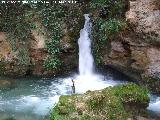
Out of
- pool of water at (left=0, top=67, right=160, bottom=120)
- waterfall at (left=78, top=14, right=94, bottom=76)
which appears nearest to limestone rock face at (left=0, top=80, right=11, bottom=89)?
pool of water at (left=0, top=67, right=160, bottom=120)

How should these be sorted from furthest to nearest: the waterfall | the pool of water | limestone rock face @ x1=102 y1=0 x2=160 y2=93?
1. the waterfall
2. limestone rock face @ x1=102 y1=0 x2=160 y2=93
3. the pool of water

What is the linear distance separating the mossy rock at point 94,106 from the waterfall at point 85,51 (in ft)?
16.8

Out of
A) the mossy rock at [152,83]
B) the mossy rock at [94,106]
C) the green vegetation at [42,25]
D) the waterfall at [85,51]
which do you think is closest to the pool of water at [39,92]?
the waterfall at [85,51]

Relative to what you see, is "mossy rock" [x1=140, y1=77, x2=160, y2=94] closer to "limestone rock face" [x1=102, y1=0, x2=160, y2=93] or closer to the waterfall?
"limestone rock face" [x1=102, y1=0, x2=160, y2=93]

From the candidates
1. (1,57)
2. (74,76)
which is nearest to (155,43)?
(74,76)

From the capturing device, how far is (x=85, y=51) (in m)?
15.1

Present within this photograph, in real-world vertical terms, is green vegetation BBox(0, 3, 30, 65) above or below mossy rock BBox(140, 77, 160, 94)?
above

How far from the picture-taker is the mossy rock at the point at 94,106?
9.14m

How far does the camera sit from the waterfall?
15.0 meters

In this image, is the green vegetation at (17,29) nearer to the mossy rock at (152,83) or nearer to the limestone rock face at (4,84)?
the limestone rock face at (4,84)

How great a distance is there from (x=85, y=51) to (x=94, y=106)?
6.06m

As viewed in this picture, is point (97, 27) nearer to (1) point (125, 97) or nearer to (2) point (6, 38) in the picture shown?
(2) point (6, 38)

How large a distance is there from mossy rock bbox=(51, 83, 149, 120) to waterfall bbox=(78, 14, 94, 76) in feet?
16.8

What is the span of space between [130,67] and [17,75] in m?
4.56
